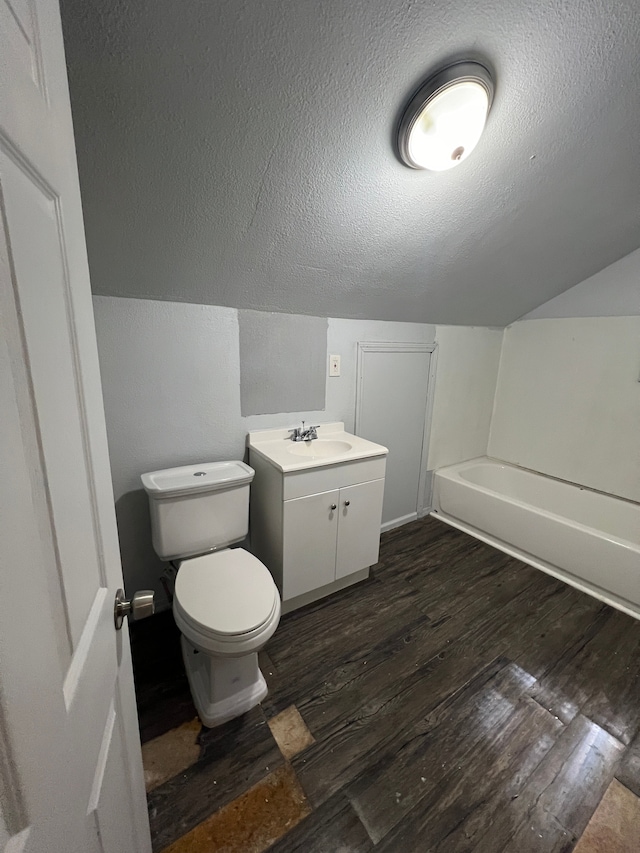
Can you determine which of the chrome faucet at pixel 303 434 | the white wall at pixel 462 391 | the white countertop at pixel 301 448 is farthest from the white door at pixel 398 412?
the chrome faucet at pixel 303 434

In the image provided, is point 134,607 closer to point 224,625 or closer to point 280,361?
point 224,625

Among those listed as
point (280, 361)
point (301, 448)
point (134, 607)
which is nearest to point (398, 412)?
point (301, 448)

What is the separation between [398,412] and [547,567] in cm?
132

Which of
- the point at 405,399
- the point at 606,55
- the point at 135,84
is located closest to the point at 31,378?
the point at 135,84

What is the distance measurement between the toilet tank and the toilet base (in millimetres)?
431

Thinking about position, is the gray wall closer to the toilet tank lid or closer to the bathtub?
the toilet tank lid

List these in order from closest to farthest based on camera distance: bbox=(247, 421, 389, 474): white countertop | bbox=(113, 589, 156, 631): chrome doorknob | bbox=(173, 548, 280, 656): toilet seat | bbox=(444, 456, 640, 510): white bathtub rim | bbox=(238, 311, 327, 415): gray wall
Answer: bbox=(113, 589, 156, 631): chrome doorknob < bbox=(173, 548, 280, 656): toilet seat < bbox=(247, 421, 389, 474): white countertop < bbox=(238, 311, 327, 415): gray wall < bbox=(444, 456, 640, 510): white bathtub rim

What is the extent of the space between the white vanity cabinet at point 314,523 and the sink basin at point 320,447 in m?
0.21

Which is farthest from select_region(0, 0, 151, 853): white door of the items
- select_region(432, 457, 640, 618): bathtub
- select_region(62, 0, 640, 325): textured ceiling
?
select_region(432, 457, 640, 618): bathtub

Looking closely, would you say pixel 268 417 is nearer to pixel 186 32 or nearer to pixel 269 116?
pixel 269 116

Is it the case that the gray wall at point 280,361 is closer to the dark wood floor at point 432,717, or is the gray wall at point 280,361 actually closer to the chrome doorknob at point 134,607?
the dark wood floor at point 432,717

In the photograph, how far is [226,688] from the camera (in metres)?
1.32

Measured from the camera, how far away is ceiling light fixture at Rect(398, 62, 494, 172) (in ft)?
3.33

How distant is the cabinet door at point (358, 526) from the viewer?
1.83 meters
